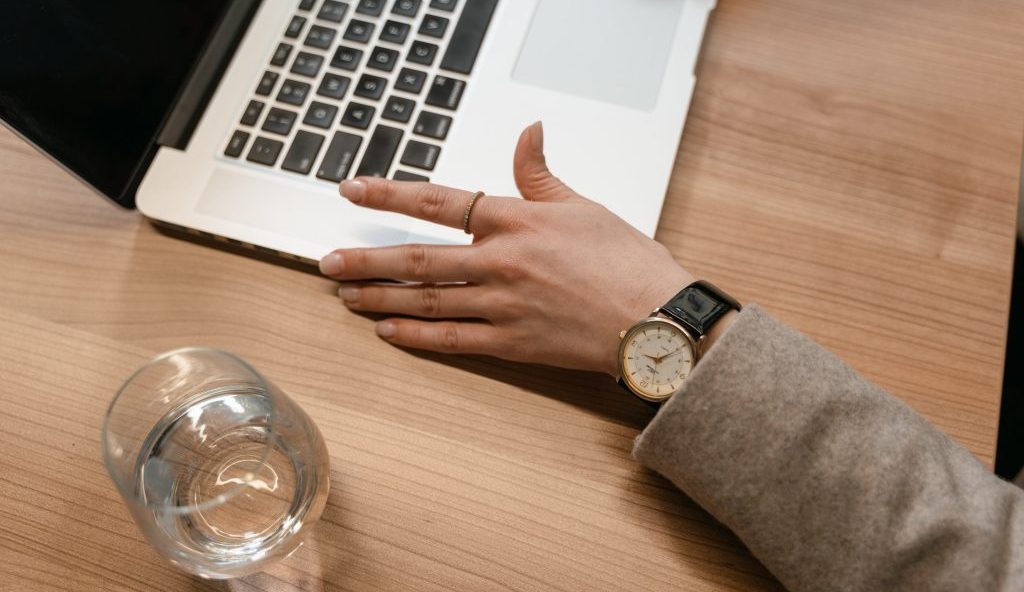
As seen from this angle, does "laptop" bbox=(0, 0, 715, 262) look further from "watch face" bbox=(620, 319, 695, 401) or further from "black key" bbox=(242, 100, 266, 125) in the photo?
"watch face" bbox=(620, 319, 695, 401)

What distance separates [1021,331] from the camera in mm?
1053

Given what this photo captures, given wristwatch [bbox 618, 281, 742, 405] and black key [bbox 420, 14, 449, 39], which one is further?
black key [bbox 420, 14, 449, 39]

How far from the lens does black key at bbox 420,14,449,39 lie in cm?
71

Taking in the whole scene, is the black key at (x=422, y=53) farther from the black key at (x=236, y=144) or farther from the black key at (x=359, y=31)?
the black key at (x=236, y=144)

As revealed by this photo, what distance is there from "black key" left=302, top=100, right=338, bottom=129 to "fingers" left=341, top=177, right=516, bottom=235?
0.27 ft

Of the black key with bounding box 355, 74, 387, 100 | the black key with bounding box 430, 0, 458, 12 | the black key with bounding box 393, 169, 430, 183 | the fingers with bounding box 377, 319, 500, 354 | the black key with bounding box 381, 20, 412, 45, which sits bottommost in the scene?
the fingers with bounding box 377, 319, 500, 354

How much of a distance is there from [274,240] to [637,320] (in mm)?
312

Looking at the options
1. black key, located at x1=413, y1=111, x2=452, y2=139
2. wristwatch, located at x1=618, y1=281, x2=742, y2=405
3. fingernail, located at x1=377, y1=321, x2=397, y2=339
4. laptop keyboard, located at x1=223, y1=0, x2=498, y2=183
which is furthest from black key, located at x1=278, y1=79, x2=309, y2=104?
wristwatch, located at x1=618, y1=281, x2=742, y2=405

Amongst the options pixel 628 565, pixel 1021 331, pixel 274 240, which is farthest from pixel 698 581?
pixel 1021 331

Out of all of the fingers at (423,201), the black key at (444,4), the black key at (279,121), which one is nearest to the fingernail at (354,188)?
the fingers at (423,201)

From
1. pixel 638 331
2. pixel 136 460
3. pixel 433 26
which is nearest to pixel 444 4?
pixel 433 26

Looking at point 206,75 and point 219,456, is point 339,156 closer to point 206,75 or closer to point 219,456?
point 206,75

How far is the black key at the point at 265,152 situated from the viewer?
2.19 feet

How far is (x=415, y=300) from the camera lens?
0.63 meters
